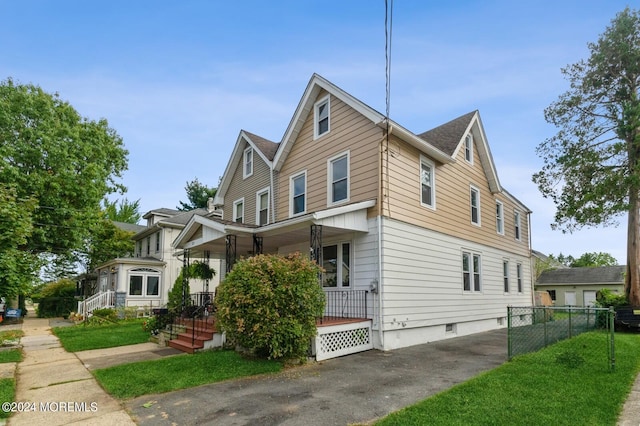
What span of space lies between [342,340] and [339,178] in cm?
489

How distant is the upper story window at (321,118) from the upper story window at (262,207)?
323cm

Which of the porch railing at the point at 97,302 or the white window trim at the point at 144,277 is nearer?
the porch railing at the point at 97,302

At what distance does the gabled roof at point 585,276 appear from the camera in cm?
3397

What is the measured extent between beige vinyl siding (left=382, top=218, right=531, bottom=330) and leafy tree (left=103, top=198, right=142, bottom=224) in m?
36.0

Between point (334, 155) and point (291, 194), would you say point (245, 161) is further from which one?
point (334, 155)

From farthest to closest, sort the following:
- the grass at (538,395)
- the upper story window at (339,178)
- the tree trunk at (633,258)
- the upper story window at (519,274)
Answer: the upper story window at (519,274)
the tree trunk at (633,258)
the upper story window at (339,178)
the grass at (538,395)

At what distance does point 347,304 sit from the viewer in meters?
10.8

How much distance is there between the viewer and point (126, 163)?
86.5 ft

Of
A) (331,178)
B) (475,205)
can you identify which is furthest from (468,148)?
(331,178)

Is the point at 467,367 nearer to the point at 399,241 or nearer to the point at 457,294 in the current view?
the point at 399,241

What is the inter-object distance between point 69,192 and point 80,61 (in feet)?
35.4

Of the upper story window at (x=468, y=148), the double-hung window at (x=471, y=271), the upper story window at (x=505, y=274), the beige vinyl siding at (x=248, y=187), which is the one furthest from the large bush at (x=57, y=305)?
the upper story window at (x=505, y=274)

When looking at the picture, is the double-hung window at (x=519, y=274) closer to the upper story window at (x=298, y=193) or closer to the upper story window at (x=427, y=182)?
the upper story window at (x=427, y=182)

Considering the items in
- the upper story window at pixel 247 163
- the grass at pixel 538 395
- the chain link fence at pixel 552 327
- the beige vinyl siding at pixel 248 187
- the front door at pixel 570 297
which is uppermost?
the upper story window at pixel 247 163
